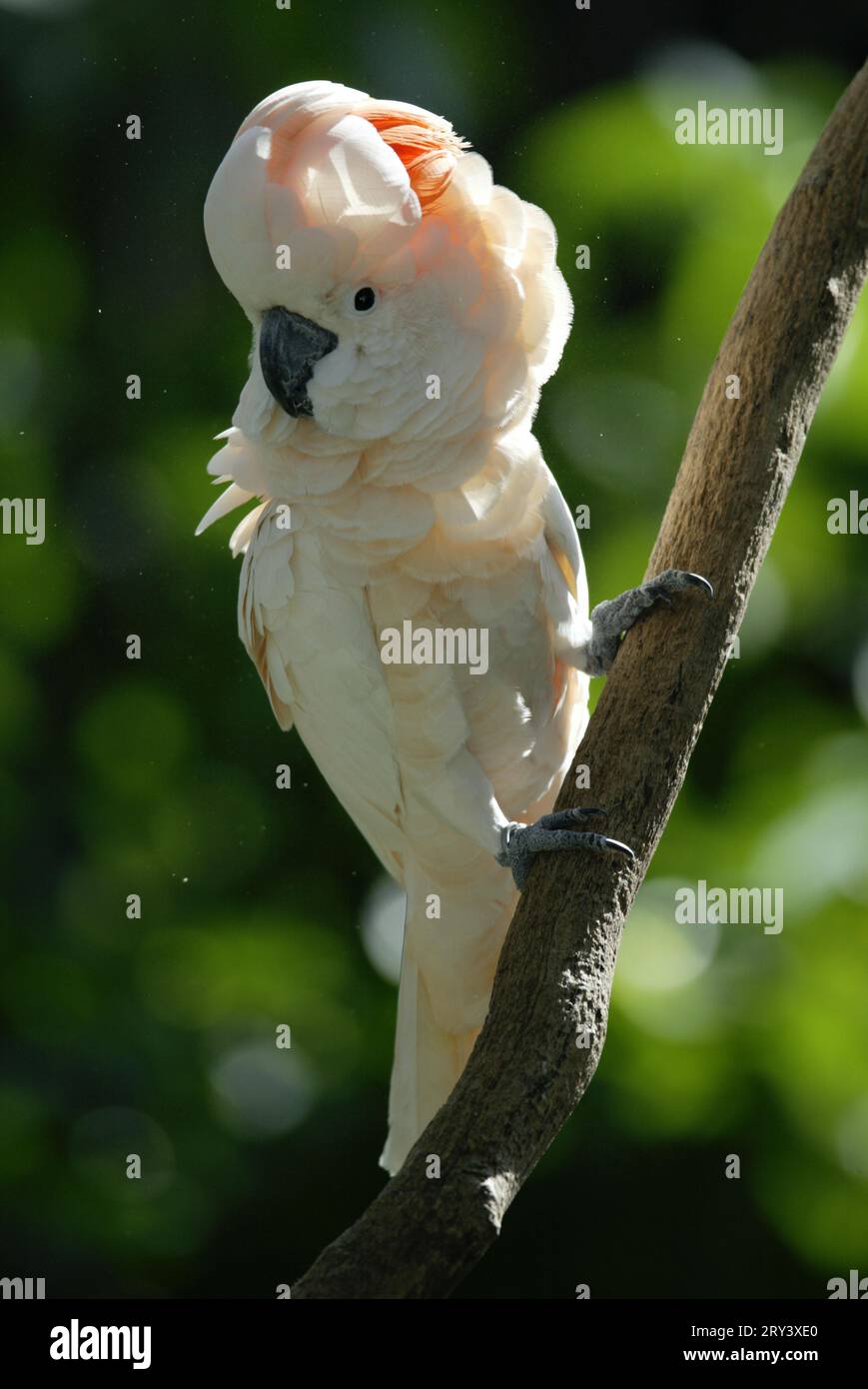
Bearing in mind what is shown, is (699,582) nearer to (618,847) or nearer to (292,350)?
(618,847)

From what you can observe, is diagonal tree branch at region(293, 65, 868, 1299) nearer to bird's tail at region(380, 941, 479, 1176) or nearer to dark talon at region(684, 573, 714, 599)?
dark talon at region(684, 573, 714, 599)

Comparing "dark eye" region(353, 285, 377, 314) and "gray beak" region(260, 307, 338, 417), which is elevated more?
"dark eye" region(353, 285, 377, 314)

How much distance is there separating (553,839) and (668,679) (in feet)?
0.70

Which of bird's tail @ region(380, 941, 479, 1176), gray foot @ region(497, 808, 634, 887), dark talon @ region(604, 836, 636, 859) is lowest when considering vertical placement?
bird's tail @ region(380, 941, 479, 1176)

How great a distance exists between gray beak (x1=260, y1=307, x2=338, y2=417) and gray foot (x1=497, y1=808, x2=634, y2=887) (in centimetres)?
52

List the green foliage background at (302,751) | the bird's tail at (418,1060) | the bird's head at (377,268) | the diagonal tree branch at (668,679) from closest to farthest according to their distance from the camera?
the diagonal tree branch at (668,679) < the bird's head at (377,268) < the bird's tail at (418,1060) < the green foliage background at (302,751)

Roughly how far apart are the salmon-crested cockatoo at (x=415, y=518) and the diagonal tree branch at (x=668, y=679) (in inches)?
2.0

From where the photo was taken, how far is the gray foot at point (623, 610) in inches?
54.1

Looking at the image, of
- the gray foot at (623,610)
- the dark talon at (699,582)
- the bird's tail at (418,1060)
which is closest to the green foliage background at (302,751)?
the bird's tail at (418,1060)

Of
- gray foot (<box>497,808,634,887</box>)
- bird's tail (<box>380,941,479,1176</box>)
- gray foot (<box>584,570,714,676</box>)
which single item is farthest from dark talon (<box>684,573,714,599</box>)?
bird's tail (<box>380,941,479,1176</box>)

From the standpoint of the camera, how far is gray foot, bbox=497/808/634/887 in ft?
4.28

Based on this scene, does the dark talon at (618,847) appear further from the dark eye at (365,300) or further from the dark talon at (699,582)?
the dark eye at (365,300)

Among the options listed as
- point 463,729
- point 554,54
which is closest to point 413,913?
point 463,729
